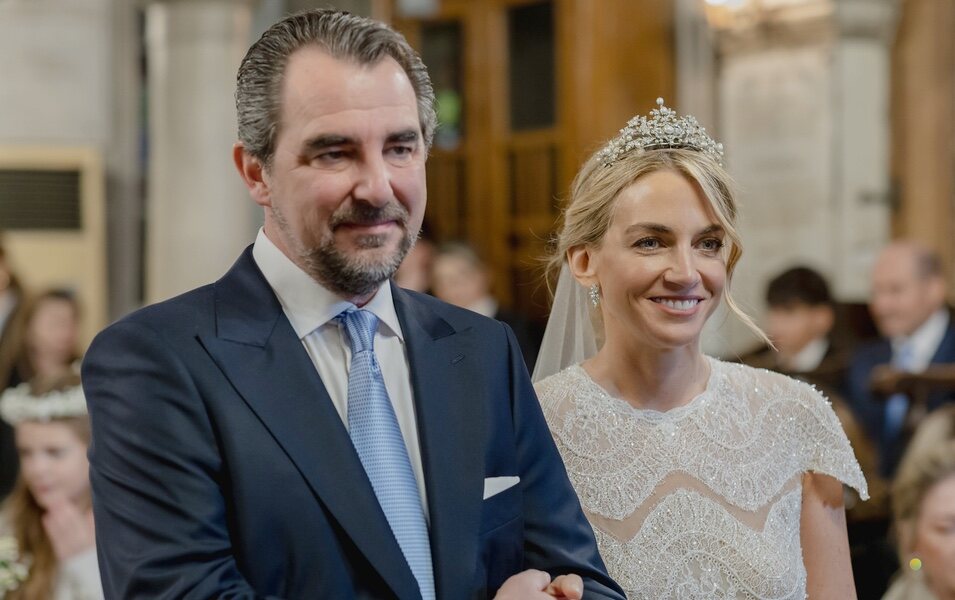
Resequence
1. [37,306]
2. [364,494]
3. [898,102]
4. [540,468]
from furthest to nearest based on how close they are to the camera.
Result: [898,102] → [37,306] → [540,468] → [364,494]

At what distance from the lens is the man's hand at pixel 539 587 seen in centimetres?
191

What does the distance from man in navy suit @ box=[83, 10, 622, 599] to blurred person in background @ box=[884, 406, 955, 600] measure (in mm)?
1879

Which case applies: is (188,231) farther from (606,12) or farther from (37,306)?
(606,12)

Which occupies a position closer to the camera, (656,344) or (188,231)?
(656,344)

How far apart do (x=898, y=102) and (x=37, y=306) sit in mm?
5208

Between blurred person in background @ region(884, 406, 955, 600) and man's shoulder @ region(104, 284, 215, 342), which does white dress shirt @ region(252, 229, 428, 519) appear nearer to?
man's shoulder @ region(104, 284, 215, 342)

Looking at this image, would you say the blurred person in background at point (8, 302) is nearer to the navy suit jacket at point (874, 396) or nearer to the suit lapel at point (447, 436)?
the navy suit jacket at point (874, 396)

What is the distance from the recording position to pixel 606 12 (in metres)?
8.86

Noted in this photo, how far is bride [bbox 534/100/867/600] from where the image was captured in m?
2.62

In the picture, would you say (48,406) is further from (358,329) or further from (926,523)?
(926,523)

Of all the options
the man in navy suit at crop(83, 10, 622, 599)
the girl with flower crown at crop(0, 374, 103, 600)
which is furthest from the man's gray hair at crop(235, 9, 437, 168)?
the girl with flower crown at crop(0, 374, 103, 600)

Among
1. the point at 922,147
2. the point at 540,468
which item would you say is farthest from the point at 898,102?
the point at 540,468

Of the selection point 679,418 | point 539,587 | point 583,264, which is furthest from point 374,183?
point 679,418

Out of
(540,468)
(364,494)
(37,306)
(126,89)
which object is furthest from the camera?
(126,89)
